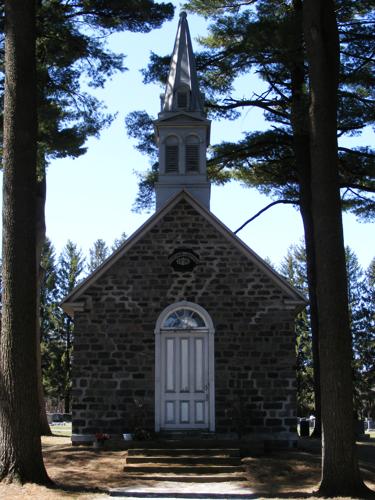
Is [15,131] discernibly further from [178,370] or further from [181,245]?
[178,370]

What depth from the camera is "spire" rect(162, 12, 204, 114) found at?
1986 centimetres

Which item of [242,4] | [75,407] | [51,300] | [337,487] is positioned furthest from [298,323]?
[337,487]

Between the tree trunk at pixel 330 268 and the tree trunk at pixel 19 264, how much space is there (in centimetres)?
496

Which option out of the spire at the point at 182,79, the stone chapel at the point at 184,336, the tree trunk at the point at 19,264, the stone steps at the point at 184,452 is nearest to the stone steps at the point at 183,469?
the stone steps at the point at 184,452

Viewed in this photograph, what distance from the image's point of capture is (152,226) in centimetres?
1722

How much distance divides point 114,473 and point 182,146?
953 cm

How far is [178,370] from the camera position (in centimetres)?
1642

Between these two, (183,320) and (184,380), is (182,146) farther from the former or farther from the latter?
(184,380)

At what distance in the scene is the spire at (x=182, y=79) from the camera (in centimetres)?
1986

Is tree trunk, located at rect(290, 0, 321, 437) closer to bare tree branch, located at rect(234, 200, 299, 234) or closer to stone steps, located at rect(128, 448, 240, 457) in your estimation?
bare tree branch, located at rect(234, 200, 299, 234)

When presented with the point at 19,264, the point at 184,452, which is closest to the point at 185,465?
the point at 184,452

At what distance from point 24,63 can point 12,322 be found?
16.2 ft

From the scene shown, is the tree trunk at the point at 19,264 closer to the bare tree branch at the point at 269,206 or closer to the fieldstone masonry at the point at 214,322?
the fieldstone masonry at the point at 214,322

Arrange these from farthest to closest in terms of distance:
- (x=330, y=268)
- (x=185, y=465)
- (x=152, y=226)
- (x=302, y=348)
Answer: (x=302, y=348), (x=152, y=226), (x=185, y=465), (x=330, y=268)
